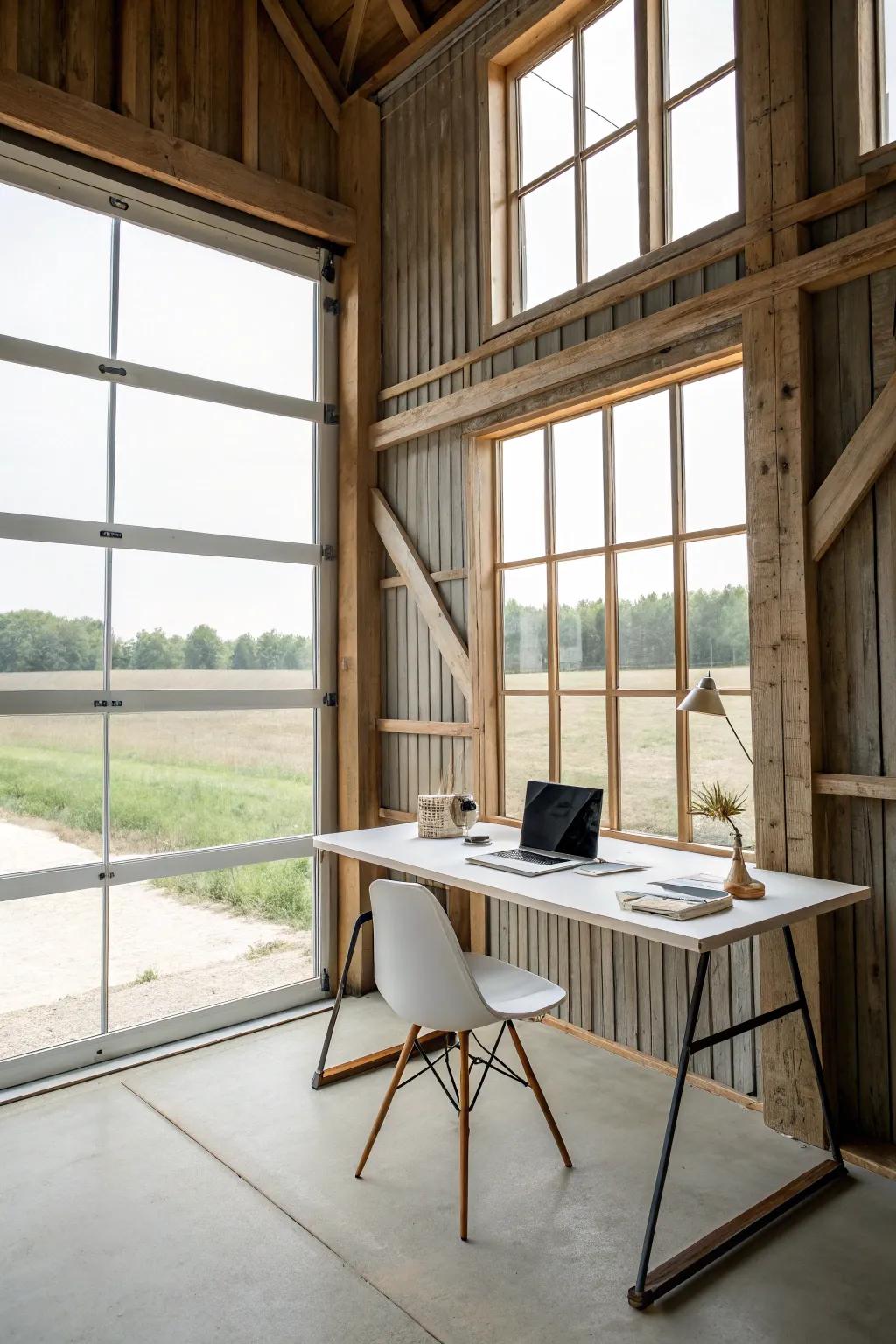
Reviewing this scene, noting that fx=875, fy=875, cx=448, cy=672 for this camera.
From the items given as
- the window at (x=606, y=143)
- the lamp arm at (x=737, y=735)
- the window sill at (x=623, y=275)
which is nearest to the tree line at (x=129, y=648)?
the window sill at (x=623, y=275)

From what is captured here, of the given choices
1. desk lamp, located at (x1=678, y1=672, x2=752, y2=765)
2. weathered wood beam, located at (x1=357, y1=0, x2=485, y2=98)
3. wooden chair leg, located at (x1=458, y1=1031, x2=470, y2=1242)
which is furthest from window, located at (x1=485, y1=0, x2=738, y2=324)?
wooden chair leg, located at (x1=458, y1=1031, x2=470, y2=1242)

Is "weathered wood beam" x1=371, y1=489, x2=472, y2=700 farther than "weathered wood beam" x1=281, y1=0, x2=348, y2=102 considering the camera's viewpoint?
No

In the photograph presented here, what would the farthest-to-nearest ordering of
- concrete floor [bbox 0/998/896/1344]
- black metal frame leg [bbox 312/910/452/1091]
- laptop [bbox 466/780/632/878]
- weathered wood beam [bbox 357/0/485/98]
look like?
weathered wood beam [bbox 357/0/485/98] < black metal frame leg [bbox 312/910/452/1091] < laptop [bbox 466/780/632/878] < concrete floor [bbox 0/998/896/1344]

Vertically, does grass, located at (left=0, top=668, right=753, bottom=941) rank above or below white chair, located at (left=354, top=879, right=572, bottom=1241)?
above

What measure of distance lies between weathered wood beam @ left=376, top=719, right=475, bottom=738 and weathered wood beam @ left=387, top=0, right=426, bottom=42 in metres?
3.15

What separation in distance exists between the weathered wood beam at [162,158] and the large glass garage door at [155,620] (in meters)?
0.14

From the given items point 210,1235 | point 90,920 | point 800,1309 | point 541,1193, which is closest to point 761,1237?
point 800,1309

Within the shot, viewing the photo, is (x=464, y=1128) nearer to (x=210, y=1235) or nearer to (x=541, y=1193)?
(x=541, y=1193)

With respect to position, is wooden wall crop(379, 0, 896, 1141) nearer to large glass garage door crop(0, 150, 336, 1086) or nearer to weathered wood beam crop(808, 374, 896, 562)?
weathered wood beam crop(808, 374, 896, 562)

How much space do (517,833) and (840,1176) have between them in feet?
5.00

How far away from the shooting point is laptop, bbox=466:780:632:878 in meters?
2.84

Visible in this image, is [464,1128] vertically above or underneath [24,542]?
underneath

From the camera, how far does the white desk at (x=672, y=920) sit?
2066 mm

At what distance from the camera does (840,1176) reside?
8.14 ft
